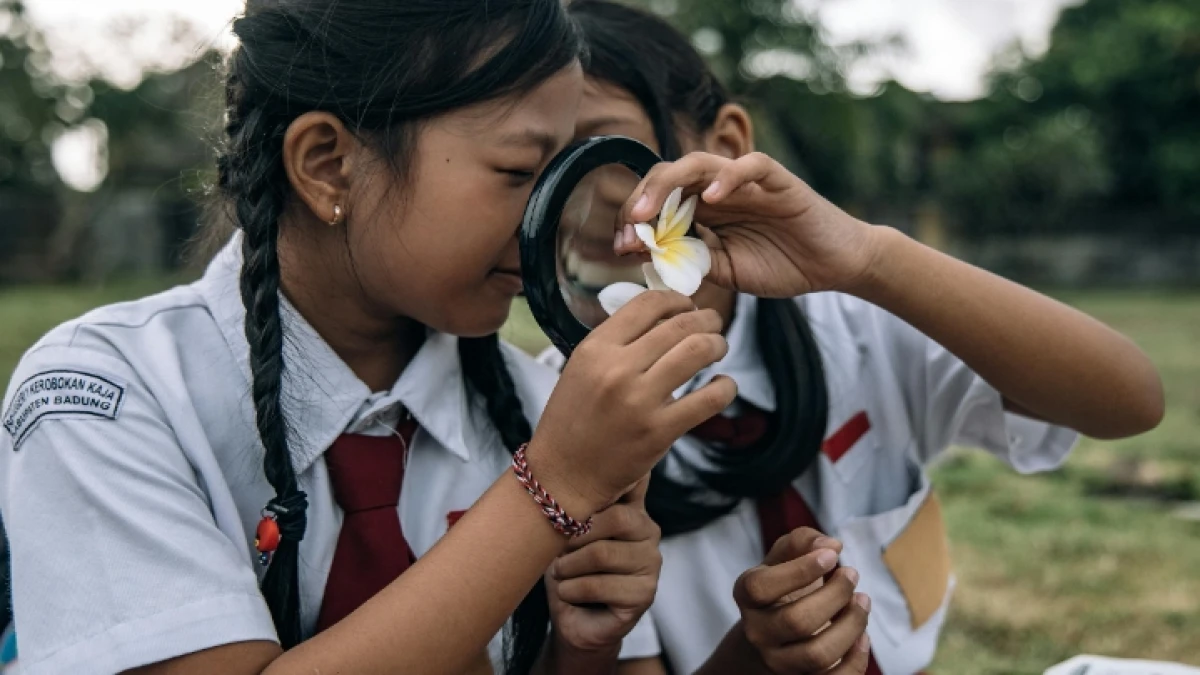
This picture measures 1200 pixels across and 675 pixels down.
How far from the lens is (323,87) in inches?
74.4

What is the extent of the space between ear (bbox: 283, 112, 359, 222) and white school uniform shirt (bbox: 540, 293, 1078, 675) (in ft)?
2.51

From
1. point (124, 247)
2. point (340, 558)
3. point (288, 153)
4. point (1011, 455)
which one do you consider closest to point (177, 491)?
point (340, 558)

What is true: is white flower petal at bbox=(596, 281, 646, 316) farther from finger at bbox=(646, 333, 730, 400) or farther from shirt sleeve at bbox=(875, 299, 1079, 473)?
shirt sleeve at bbox=(875, 299, 1079, 473)

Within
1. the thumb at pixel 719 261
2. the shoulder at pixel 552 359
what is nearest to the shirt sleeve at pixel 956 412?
the thumb at pixel 719 261

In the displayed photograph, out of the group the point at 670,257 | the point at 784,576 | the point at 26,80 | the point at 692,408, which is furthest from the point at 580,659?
the point at 26,80

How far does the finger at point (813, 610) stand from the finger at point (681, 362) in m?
0.47

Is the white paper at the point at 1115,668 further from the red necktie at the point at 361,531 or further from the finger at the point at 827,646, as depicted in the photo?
the red necktie at the point at 361,531

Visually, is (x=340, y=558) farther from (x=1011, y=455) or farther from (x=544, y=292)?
(x=1011, y=455)

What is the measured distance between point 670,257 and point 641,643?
835 millimetres

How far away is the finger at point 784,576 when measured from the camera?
5.87ft

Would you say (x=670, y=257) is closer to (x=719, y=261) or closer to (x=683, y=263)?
(x=683, y=263)

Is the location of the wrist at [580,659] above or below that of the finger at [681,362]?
below

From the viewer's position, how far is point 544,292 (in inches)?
69.0

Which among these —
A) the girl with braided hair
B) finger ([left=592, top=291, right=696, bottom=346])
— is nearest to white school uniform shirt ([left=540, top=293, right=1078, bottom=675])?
the girl with braided hair
